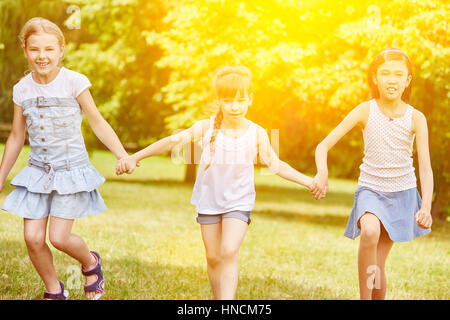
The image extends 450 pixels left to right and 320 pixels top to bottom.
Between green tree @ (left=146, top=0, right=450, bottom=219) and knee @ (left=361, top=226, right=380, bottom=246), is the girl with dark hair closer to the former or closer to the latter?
knee @ (left=361, top=226, right=380, bottom=246)

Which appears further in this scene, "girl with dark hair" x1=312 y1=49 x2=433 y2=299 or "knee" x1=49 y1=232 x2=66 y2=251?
"knee" x1=49 y1=232 x2=66 y2=251

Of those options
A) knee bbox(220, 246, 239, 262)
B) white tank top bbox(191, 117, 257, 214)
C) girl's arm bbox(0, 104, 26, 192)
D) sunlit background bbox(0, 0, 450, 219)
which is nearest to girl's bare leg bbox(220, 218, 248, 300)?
knee bbox(220, 246, 239, 262)

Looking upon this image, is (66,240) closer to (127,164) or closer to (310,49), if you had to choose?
(127,164)

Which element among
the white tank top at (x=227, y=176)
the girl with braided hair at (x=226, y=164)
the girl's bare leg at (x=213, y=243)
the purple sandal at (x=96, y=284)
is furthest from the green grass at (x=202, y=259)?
the white tank top at (x=227, y=176)

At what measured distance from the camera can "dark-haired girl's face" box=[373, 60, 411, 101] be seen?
4.78 m

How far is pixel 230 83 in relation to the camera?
4688mm

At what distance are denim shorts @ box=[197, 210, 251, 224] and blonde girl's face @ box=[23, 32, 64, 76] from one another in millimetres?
1532

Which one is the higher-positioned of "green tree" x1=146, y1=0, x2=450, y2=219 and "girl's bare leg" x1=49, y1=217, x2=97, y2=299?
"green tree" x1=146, y1=0, x2=450, y2=219

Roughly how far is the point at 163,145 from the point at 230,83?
62cm

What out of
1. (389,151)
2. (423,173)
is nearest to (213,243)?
(389,151)

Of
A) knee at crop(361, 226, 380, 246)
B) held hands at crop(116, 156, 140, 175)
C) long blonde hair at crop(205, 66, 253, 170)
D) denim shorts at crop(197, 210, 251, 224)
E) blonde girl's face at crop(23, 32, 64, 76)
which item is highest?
blonde girl's face at crop(23, 32, 64, 76)

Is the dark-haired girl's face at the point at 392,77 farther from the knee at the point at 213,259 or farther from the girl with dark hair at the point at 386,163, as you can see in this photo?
the knee at the point at 213,259

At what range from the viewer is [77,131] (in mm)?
5070
